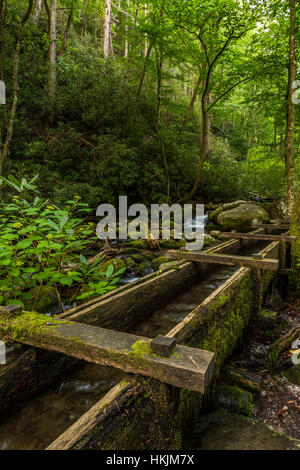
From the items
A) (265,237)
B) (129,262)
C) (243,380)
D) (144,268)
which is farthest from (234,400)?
(265,237)

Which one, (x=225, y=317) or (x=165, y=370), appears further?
(x=225, y=317)

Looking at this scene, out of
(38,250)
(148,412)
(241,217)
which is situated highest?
(38,250)

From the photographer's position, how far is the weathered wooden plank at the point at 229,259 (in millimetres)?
3584

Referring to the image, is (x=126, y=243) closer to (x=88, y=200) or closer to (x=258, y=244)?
(x=88, y=200)

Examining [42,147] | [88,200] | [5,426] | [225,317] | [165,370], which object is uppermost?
[42,147]

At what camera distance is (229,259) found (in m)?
3.78

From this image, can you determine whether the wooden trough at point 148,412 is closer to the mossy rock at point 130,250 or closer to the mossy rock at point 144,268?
the mossy rock at point 144,268

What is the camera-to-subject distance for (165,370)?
3.96 ft

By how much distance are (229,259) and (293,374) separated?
5.25ft

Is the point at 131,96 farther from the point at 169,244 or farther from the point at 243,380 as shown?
the point at 243,380
